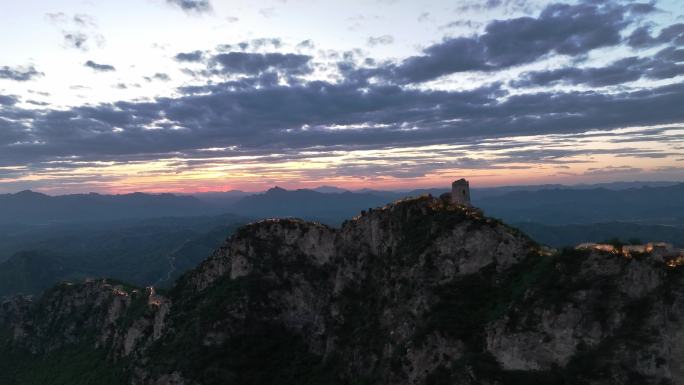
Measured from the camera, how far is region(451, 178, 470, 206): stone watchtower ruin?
211 ft

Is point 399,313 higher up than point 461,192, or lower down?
lower down

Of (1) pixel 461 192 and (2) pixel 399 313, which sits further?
(1) pixel 461 192

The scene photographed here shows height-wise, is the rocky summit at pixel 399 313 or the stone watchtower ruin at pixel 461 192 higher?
the stone watchtower ruin at pixel 461 192

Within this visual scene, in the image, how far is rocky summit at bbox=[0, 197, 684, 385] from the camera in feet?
118

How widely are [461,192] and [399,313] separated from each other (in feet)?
68.5

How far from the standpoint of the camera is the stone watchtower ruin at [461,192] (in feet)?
211

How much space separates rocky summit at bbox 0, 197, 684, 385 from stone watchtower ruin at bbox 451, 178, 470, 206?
2.75 m

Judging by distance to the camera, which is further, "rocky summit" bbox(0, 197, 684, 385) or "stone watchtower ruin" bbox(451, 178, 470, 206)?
"stone watchtower ruin" bbox(451, 178, 470, 206)

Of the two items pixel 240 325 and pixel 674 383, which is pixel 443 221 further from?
pixel 240 325

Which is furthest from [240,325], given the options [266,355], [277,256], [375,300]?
[375,300]

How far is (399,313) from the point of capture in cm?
5475

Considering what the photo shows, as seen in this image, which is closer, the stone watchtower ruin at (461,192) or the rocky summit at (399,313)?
the rocky summit at (399,313)

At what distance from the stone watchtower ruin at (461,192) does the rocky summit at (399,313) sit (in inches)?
108

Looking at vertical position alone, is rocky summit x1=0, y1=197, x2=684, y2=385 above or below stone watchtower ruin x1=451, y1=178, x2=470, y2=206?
below
